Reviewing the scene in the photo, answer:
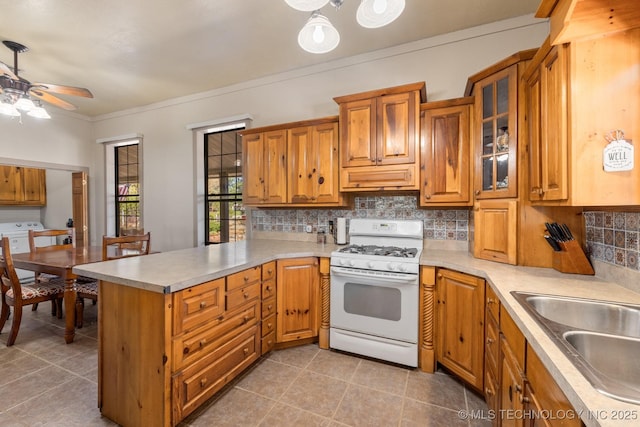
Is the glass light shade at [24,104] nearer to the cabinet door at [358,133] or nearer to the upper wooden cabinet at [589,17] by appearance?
the cabinet door at [358,133]

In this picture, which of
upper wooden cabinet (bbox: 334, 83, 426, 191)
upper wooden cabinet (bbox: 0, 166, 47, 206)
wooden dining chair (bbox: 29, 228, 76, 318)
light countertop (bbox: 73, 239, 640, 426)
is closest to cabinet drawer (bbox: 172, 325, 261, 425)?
light countertop (bbox: 73, 239, 640, 426)

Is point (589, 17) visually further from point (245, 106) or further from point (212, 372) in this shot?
point (245, 106)

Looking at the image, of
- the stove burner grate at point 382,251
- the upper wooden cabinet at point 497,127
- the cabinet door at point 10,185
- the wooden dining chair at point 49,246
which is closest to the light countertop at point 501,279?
the stove burner grate at point 382,251

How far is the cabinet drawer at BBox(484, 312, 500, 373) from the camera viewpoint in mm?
1415

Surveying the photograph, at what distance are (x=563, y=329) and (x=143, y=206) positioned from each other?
4.90 meters

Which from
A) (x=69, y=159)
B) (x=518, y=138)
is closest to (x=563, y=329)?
(x=518, y=138)

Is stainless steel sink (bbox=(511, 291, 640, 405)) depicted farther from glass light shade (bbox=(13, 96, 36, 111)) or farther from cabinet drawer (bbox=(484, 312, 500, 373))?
glass light shade (bbox=(13, 96, 36, 111))

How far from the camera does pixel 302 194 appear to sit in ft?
9.04

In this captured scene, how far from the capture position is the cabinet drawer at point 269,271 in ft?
7.24

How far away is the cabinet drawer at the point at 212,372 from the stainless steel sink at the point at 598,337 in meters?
1.71

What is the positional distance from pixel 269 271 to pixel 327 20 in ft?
5.93

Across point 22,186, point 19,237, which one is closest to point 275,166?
point 19,237

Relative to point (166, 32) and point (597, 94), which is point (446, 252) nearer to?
point (597, 94)

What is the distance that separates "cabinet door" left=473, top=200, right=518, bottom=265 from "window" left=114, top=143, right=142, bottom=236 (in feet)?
15.9
